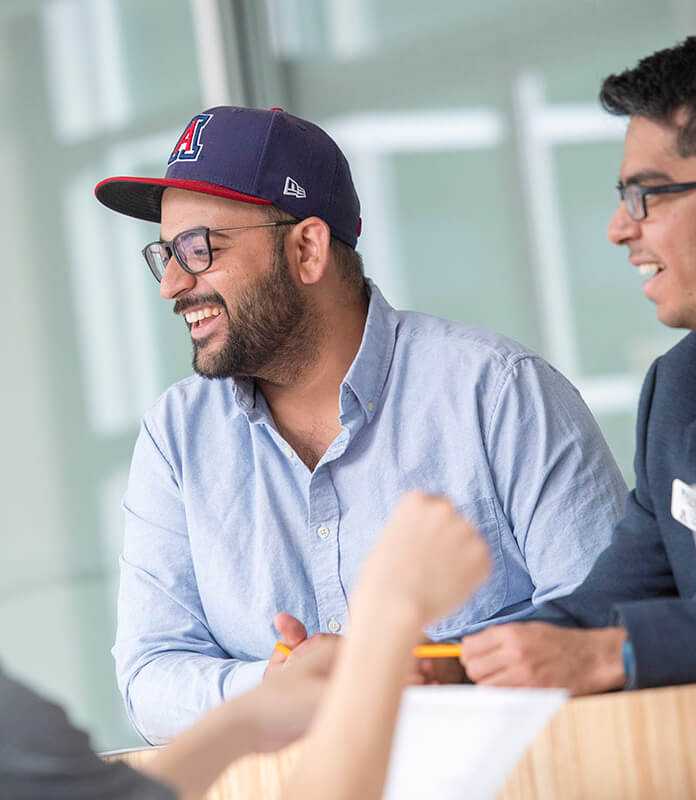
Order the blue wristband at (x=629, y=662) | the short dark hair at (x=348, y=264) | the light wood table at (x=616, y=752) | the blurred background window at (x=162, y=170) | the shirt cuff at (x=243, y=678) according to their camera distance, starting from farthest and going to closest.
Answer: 1. the blurred background window at (x=162, y=170)
2. the short dark hair at (x=348, y=264)
3. the shirt cuff at (x=243, y=678)
4. the blue wristband at (x=629, y=662)
5. the light wood table at (x=616, y=752)

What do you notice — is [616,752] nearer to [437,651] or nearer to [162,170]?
[437,651]

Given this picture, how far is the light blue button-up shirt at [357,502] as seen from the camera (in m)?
2.03

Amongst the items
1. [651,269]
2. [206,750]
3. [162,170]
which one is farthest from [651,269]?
[162,170]

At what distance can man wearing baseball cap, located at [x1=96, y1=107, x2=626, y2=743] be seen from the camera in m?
2.04

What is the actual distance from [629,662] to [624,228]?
2.01 ft

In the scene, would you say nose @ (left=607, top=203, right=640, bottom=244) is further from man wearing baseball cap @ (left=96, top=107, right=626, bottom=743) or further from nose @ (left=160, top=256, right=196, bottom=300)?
nose @ (left=160, top=256, right=196, bottom=300)

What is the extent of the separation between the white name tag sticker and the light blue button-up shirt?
310 mm

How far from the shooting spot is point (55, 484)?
3762 millimetres

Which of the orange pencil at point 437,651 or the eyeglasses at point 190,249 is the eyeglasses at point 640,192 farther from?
the eyeglasses at point 190,249

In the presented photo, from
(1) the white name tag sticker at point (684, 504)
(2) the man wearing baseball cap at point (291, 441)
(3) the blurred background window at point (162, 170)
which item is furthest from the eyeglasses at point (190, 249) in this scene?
(3) the blurred background window at point (162, 170)

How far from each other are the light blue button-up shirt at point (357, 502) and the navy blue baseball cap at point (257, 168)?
26 centimetres

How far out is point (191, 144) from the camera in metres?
2.23

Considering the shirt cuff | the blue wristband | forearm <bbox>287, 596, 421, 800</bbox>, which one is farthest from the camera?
the shirt cuff

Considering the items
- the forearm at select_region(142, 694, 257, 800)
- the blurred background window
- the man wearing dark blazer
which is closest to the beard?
the man wearing dark blazer
